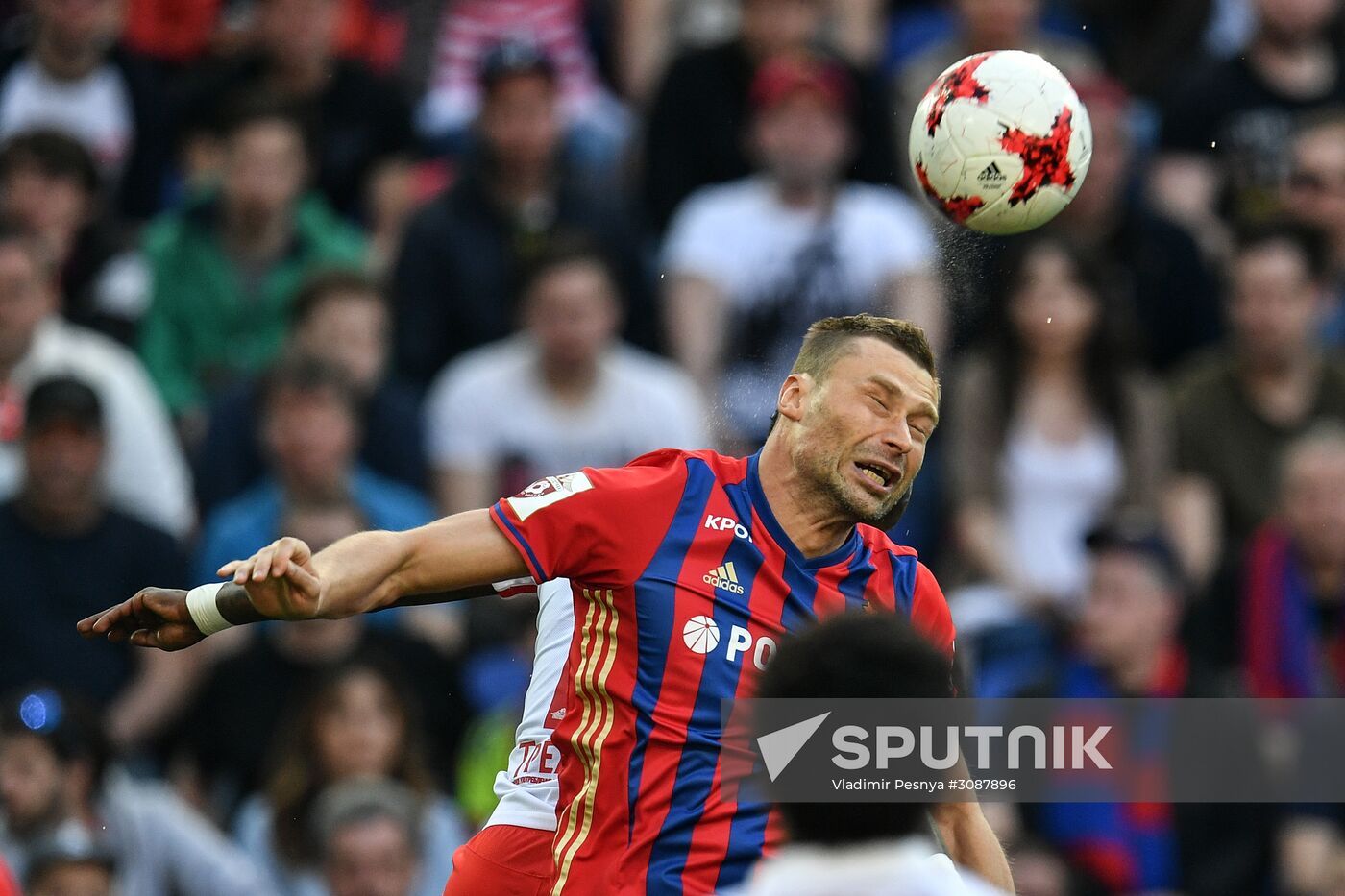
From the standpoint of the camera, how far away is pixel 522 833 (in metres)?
5.82

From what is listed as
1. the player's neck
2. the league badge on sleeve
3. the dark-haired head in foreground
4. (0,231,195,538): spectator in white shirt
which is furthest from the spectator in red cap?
the dark-haired head in foreground

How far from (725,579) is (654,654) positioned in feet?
0.87

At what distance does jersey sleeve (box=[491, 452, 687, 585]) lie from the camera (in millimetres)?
5402

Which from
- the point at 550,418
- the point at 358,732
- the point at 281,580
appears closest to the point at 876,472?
the point at 281,580

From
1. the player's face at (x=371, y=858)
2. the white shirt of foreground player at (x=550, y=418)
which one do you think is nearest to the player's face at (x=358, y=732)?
the player's face at (x=371, y=858)

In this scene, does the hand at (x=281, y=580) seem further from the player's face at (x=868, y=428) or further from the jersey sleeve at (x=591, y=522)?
the player's face at (x=868, y=428)

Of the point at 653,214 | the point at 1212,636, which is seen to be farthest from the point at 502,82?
the point at 1212,636

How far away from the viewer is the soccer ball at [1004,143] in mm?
6102

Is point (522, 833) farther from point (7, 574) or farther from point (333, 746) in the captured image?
point (7, 574)

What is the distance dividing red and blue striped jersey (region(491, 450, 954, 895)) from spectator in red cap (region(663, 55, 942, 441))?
127 inches

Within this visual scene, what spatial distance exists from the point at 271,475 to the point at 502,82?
2581mm

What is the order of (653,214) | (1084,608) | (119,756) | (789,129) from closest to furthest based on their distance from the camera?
(119,756), (1084,608), (789,129), (653,214)

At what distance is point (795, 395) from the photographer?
18.8 feet

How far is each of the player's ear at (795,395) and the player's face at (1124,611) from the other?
13.9 ft
